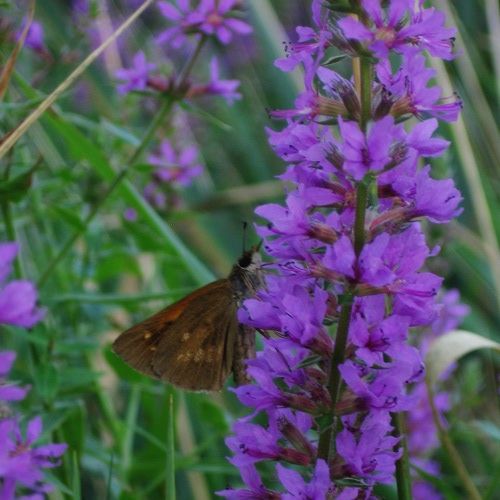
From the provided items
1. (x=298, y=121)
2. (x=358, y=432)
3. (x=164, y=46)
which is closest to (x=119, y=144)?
(x=298, y=121)

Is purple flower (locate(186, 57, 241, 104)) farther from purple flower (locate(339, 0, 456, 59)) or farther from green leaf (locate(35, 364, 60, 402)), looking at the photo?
purple flower (locate(339, 0, 456, 59))

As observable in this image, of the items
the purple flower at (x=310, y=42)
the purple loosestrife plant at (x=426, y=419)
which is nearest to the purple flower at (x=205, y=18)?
the purple flower at (x=310, y=42)

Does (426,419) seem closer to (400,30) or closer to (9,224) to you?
(9,224)

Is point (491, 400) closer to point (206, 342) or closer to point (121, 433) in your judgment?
point (121, 433)

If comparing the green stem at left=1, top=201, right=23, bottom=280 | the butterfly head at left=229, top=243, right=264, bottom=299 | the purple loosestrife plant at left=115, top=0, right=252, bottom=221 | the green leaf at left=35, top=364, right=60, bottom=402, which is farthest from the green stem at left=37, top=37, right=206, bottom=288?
the butterfly head at left=229, top=243, right=264, bottom=299

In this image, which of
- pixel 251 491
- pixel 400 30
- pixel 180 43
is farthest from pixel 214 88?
pixel 251 491
